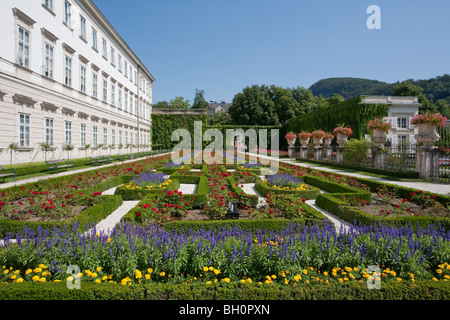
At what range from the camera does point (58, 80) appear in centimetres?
1647

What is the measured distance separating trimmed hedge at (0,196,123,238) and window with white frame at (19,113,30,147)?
31.1 ft

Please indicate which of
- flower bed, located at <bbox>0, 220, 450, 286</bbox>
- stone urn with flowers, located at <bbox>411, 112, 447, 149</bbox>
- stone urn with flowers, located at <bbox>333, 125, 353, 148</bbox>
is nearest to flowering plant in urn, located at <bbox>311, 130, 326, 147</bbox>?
stone urn with flowers, located at <bbox>333, 125, 353, 148</bbox>

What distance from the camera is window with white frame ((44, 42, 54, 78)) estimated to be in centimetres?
1519

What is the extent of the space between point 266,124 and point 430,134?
3371cm

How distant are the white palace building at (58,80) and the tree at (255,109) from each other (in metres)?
20.8

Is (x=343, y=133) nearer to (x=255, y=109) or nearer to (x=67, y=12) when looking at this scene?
(x=67, y=12)

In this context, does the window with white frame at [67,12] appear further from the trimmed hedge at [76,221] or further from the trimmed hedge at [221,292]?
the trimmed hedge at [221,292]

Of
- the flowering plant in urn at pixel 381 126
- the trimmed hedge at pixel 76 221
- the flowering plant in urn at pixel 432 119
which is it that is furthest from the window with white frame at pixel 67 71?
the flowering plant in urn at pixel 432 119

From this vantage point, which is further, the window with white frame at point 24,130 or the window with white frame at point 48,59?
the window with white frame at point 48,59

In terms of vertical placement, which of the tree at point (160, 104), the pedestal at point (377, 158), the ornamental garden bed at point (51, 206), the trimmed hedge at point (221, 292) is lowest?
the trimmed hedge at point (221, 292)

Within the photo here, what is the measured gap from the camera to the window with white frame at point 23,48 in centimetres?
1303

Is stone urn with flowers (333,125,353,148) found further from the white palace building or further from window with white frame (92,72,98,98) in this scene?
window with white frame (92,72,98,98)

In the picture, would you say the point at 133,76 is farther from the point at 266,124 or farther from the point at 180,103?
the point at 180,103
